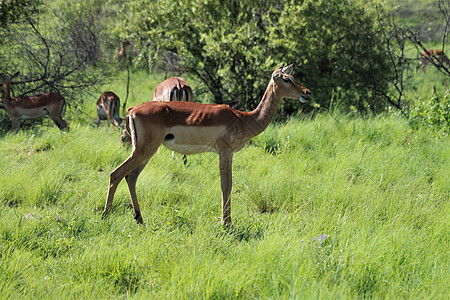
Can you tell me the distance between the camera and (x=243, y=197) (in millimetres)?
4957

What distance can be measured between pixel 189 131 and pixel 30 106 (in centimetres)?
521

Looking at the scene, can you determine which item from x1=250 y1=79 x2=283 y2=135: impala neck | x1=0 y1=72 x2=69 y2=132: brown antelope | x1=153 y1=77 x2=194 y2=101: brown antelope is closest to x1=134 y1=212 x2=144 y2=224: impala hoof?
x1=250 y1=79 x2=283 y2=135: impala neck

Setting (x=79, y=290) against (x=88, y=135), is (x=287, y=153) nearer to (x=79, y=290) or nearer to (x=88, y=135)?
(x=88, y=135)

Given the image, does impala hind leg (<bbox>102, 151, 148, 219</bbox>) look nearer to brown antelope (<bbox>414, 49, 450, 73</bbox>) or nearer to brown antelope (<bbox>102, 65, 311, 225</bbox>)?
brown antelope (<bbox>102, 65, 311, 225</bbox>)

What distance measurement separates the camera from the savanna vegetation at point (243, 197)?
3.09m

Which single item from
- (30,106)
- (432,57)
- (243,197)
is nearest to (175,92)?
(243,197)

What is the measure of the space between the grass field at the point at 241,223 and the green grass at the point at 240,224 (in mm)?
13

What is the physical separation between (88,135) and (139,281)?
15.9 ft

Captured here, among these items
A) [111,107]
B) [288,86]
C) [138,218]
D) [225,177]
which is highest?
[288,86]

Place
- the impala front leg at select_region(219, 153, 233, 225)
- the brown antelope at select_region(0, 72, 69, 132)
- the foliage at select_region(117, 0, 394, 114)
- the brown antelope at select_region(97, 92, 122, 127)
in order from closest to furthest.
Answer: the impala front leg at select_region(219, 153, 233, 225) → the brown antelope at select_region(0, 72, 69, 132) → the foliage at select_region(117, 0, 394, 114) → the brown antelope at select_region(97, 92, 122, 127)

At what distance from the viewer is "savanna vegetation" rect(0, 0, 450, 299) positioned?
3088mm

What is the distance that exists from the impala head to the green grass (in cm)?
106

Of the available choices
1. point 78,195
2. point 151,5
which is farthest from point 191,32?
point 78,195

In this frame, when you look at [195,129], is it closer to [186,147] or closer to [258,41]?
[186,147]
